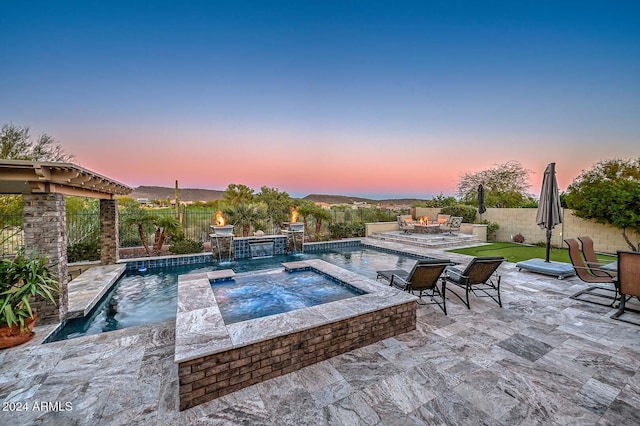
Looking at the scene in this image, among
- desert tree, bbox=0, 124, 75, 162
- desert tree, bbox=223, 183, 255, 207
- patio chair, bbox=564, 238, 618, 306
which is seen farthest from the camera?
desert tree, bbox=223, 183, 255, 207

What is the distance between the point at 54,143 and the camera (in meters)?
11.4

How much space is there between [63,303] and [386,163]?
54.3 feet

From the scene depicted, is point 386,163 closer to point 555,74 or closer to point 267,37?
point 555,74

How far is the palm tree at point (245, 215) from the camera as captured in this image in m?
12.0

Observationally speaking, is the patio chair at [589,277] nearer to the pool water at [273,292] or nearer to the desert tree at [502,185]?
the pool water at [273,292]

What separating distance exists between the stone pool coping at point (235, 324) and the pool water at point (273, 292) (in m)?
→ 0.58

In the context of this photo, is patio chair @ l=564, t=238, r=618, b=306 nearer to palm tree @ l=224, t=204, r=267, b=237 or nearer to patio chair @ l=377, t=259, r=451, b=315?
patio chair @ l=377, t=259, r=451, b=315

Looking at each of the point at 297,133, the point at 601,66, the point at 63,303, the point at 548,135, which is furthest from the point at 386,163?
the point at 63,303

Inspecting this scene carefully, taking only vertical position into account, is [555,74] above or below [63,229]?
above

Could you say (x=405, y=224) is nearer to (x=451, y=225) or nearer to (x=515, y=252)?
(x=451, y=225)

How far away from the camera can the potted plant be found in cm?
347

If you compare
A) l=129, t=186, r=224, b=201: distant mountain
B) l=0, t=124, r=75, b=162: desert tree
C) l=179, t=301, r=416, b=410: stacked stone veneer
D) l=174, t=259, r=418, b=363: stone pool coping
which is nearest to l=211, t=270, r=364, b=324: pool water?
l=174, t=259, r=418, b=363: stone pool coping

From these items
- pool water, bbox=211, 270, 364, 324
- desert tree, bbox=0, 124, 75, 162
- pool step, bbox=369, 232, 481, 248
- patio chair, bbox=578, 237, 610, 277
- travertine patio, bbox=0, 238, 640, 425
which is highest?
desert tree, bbox=0, 124, 75, 162

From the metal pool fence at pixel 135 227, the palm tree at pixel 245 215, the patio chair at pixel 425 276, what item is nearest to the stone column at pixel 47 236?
the metal pool fence at pixel 135 227
